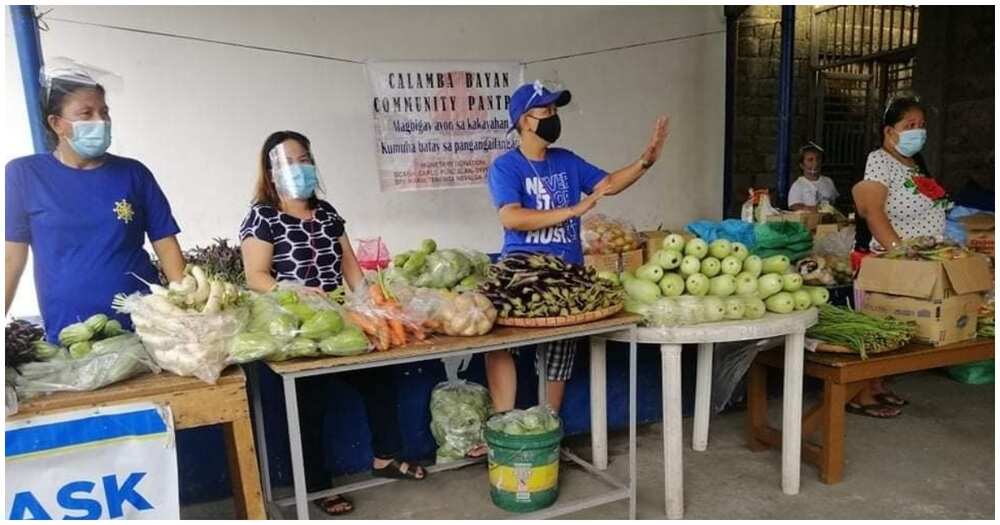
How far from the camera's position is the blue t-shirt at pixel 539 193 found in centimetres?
283

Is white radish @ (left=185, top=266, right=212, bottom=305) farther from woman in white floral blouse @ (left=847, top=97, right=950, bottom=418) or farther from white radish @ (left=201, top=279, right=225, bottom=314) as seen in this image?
woman in white floral blouse @ (left=847, top=97, right=950, bottom=418)

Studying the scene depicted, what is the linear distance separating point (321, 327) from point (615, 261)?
116 inches

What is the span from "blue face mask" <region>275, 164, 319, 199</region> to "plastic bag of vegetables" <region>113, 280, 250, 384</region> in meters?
0.69

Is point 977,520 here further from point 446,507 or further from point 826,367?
point 446,507

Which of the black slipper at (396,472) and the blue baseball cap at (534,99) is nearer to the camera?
the blue baseball cap at (534,99)

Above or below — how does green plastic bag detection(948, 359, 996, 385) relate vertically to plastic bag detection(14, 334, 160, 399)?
below

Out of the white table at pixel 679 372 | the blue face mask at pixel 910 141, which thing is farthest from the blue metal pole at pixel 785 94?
the white table at pixel 679 372

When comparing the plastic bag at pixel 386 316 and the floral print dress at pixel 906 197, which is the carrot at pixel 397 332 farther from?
the floral print dress at pixel 906 197

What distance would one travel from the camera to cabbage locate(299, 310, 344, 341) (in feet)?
6.81

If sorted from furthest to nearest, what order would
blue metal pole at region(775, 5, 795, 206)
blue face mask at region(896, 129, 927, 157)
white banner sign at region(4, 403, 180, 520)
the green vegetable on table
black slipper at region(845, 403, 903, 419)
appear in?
1. blue metal pole at region(775, 5, 795, 206)
2. black slipper at region(845, 403, 903, 419)
3. blue face mask at region(896, 129, 927, 157)
4. the green vegetable on table
5. white banner sign at region(4, 403, 180, 520)

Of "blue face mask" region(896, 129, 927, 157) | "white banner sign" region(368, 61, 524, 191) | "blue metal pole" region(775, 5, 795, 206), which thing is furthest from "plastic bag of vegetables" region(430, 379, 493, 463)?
"blue metal pole" region(775, 5, 795, 206)

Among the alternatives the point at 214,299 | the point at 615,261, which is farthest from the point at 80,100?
the point at 615,261

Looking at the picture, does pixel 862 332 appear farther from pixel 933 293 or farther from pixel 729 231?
pixel 729 231

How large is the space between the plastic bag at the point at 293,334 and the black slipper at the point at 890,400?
123 inches
